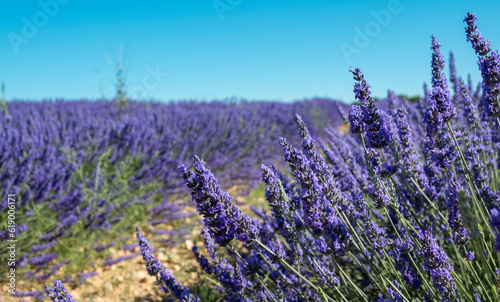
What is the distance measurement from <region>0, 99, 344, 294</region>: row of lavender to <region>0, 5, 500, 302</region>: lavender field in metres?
0.02

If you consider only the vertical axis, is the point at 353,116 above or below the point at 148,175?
above

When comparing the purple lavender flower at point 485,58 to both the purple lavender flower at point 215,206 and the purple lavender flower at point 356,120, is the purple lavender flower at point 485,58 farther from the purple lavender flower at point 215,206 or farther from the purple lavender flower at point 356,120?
the purple lavender flower at point 215,206

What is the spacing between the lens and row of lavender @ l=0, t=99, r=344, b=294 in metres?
3.12

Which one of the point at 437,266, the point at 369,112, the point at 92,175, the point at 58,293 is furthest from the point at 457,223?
the point at 92,175

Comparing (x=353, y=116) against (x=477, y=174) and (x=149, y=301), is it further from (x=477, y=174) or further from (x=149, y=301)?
(x=149, y=301)

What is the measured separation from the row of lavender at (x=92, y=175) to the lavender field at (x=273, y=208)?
2cm

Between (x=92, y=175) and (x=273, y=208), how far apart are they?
2.68m

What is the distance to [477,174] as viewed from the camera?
6.11 feet

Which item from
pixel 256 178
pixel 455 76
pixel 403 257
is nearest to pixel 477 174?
pixel 403 257

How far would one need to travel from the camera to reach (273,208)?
143 centimetres

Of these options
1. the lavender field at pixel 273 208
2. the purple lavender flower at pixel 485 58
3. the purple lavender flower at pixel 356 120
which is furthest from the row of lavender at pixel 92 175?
the purple lavender flower at pixel 485 58

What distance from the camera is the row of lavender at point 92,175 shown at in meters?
3.12

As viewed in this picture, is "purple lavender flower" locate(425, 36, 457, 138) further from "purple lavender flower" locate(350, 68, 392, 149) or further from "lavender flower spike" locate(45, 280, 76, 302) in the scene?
"lavender flower spike" locate(45, 280, 76, 302)

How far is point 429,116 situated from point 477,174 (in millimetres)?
692
